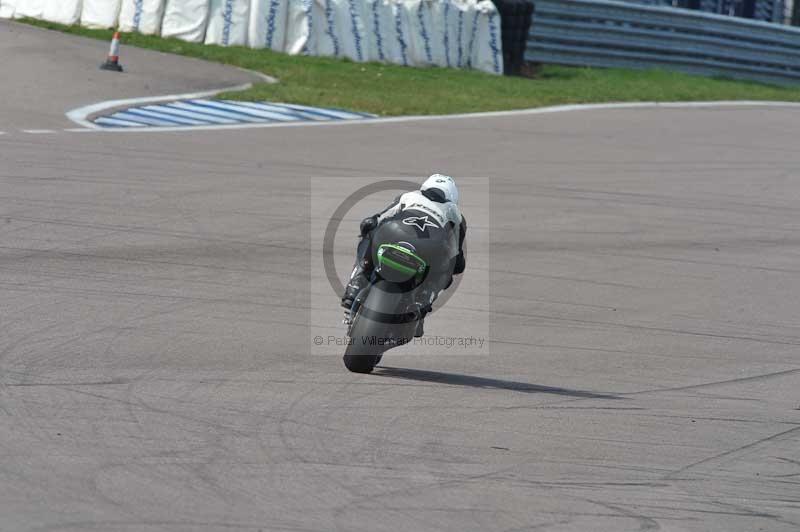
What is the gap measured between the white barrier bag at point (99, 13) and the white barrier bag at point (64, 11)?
0.13 meters

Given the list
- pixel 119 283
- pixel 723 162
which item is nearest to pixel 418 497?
pixel 119 283

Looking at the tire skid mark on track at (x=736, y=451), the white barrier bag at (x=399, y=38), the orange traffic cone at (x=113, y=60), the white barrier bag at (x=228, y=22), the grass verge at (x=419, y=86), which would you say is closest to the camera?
the tire skid mark on track at (x=736, y=451)

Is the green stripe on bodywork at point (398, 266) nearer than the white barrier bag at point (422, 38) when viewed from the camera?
Yes

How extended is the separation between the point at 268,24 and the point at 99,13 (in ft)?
9.97

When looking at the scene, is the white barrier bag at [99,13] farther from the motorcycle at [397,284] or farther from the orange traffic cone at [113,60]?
the motorcycle at [397,284]

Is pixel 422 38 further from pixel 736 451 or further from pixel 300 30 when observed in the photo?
pixel 736 451

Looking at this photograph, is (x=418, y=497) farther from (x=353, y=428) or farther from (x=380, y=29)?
(x=380, y=29)

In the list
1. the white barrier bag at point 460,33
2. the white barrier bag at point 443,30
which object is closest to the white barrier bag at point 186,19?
the white barrier bag at point 443,30

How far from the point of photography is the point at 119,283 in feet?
28.3

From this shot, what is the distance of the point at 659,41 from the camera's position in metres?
26.8

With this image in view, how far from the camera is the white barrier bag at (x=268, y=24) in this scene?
2161 cm

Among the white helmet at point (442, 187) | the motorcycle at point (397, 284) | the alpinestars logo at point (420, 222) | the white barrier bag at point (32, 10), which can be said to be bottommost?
the motorcycle at point (397, 284)

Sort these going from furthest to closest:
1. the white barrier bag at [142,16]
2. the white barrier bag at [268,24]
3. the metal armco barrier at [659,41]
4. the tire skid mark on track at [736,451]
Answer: the metal armco barrier at [659,41] → the white barrier bag at [142,16] → the white barrier bag at [268,24] → the tire skid mark on track at [736,451]

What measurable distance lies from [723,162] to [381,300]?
1130cm
